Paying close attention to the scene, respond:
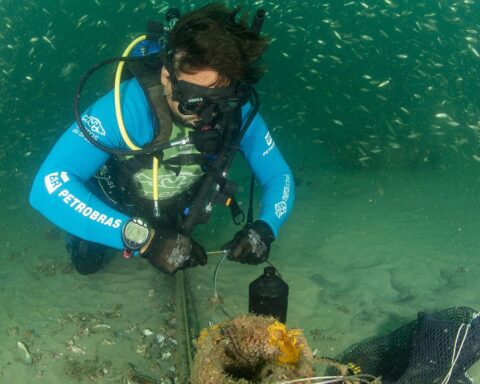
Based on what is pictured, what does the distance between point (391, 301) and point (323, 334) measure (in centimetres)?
126

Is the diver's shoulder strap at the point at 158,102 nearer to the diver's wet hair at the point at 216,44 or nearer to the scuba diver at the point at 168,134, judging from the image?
the scuba diver at the point at 168,134

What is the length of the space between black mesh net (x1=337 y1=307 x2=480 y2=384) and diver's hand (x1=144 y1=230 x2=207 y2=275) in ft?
5.75

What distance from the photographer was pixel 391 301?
5.14 m

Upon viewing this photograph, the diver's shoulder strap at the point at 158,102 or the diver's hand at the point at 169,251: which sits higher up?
the diver's shoulder strap at the point at 158,102

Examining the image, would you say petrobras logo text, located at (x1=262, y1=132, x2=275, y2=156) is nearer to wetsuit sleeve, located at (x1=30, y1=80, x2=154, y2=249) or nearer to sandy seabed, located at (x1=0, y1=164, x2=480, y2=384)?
wetsuit sleeve, located at (x1=30, y1=80, x2=154, y2=249)

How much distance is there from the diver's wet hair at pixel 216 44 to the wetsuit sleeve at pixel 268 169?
1244 mm

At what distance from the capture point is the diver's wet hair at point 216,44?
3139mm

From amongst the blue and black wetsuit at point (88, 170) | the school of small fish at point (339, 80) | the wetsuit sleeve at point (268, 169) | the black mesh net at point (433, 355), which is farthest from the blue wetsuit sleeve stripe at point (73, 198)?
the black mesh net at point (433, 355)

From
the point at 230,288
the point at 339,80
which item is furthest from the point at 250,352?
the point at 339,80

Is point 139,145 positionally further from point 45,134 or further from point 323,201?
point 45,134

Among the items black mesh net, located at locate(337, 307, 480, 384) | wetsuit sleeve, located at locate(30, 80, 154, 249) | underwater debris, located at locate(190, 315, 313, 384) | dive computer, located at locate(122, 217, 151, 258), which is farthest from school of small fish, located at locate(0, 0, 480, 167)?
black mesh net, located at locate(337, 307, 480, 384)

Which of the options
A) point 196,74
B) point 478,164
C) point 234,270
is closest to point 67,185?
point 196,74

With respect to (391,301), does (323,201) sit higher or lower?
lower

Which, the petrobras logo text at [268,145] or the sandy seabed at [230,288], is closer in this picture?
the sandy seabed at [230,288]
